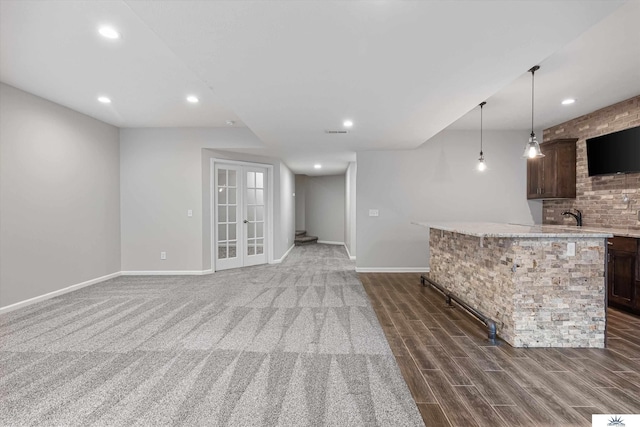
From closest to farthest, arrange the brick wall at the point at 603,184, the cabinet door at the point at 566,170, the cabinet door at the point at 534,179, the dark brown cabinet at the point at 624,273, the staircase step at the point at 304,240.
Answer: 1. the dark brown cabinet at the point at 624,273
2. the brick wall at the point at 603,184
3. the cabinet door at the point at 566,170
4. the cabinet door at the point at 534,179
5. the staircase step at the point at 304,240

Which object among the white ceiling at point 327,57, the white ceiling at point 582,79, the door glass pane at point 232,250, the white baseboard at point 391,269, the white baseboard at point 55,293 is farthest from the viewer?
the door glass pane at point 232,250

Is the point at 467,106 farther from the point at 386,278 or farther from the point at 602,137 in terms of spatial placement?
the point at 386,278

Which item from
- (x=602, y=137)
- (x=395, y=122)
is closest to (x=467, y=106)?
(x=395, y=122)

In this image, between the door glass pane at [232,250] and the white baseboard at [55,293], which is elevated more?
the door glass pane at [232,250]

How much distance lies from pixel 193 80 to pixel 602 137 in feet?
17.5

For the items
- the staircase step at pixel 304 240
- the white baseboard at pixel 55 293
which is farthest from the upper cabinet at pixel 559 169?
the white baseboard at pixel 55 293

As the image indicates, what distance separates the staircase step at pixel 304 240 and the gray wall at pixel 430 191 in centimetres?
434

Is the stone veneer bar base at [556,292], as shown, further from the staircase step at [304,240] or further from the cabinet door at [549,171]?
the staircase step at [304,240]

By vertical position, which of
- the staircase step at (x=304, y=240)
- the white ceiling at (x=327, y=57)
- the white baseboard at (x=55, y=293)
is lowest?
the white baseboard at (x=55, y=293)

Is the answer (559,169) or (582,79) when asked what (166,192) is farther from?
(559,169)

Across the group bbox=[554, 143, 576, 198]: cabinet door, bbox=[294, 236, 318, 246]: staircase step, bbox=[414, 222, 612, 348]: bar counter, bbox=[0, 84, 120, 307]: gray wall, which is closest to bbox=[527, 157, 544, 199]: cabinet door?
bbox=[554, 143, 576, 198]: cabinet door

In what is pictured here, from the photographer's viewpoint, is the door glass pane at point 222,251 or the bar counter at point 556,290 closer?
the bar counter at point 556,290

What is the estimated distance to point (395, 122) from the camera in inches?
149

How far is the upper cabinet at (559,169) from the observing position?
4.62 m
